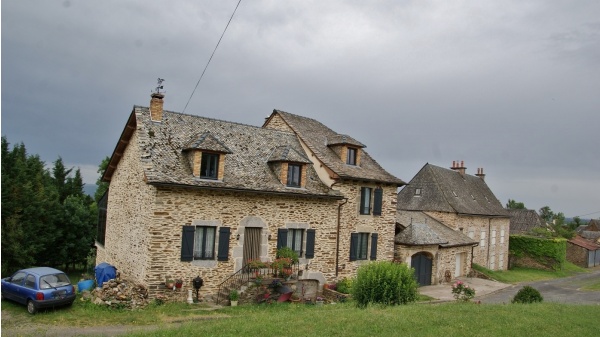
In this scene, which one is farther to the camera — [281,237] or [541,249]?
[541,249]

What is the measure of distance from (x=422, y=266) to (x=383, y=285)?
1331cm

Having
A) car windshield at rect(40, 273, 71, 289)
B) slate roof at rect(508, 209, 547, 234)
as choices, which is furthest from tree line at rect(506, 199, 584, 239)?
car windshield at rect(40, 273, 71, 289)

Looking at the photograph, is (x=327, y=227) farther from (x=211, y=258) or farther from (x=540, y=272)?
(x=540, y=272)

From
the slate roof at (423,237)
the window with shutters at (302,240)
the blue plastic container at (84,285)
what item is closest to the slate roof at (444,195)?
the slate roof at (423,237)

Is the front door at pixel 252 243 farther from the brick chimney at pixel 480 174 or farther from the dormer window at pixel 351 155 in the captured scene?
the brick chimney at pixel 480 174

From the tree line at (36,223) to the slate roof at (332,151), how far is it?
16297 millimetres

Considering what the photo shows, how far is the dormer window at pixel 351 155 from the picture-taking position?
86.9 ft

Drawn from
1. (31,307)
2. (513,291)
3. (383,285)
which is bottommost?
(513,291)

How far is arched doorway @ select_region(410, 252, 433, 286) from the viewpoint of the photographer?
29.5 metres

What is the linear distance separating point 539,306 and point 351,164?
1215 centimetres

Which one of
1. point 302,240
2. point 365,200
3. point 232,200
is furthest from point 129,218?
point 365,200

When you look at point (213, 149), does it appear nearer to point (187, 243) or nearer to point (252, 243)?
point (187, 243)

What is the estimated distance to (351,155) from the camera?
1056 inches

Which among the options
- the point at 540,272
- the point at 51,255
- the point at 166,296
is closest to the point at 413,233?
the point at 166,296
